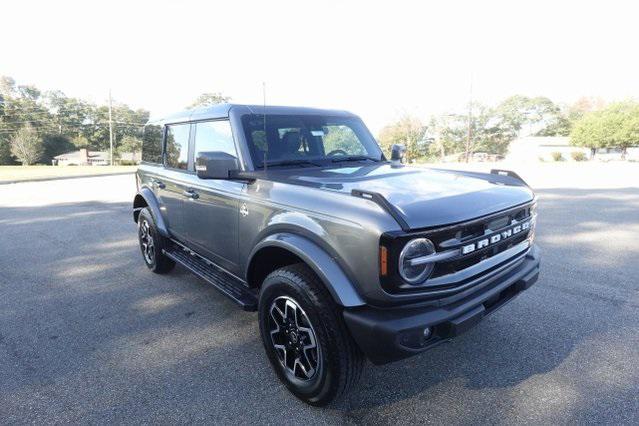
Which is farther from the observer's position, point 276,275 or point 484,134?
point 484,134

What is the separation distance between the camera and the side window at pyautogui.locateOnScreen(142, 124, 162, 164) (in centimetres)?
483

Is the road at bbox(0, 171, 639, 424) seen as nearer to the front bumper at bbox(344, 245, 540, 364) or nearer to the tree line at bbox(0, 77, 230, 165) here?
the front bumper at bbox(344, 245, 540, 364)

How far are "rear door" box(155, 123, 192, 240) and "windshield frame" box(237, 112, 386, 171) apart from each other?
3.31ft

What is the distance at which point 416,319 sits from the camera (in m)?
2.10

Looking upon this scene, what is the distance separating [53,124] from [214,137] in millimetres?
77685

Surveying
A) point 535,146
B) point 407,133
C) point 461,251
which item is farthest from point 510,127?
point 461,251

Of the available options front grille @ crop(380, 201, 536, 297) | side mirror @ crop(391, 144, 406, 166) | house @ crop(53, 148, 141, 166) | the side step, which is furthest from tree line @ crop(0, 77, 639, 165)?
front grille @ crop(380, 201, 536, 297)

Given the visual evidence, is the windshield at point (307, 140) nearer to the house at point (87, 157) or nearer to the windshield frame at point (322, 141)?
the windshield frame at point (322, 141)

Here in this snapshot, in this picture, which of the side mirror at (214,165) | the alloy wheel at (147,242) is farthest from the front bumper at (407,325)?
the alloy wheel at (147,242)

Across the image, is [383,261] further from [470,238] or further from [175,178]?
[175,178]

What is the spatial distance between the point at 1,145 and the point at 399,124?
5990 centimetres

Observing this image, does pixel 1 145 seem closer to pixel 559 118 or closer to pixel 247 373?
pixel 247 373

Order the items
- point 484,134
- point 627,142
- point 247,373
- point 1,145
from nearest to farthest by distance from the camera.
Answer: point 247,373, point 627,142, point 1,145, point 484,134

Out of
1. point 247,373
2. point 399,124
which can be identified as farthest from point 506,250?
point 399,124
